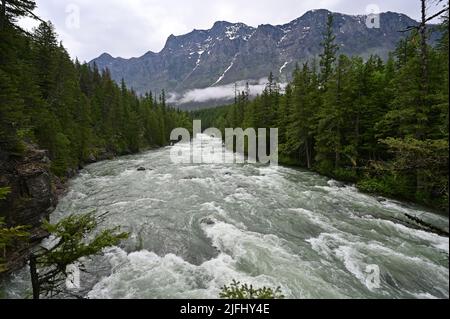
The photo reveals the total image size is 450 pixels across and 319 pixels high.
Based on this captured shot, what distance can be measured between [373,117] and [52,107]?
32.4 m

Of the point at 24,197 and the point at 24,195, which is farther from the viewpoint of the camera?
the point at 24,195

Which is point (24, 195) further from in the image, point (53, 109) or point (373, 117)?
point (373, 117)

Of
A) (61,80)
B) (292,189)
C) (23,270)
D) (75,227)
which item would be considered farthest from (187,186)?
(61,80)

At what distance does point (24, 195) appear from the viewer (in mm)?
13289

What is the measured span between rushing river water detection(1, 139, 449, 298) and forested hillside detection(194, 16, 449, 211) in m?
1.82

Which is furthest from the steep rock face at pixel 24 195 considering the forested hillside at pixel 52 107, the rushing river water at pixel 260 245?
the rushing river water at pixel 260 245

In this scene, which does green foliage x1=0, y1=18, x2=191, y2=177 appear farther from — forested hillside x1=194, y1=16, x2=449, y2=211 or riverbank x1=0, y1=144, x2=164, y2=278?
forested hillside x1=194, y1=16, x2=449, y2=211

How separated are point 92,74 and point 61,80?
48.3 meters

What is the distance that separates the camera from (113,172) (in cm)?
3138

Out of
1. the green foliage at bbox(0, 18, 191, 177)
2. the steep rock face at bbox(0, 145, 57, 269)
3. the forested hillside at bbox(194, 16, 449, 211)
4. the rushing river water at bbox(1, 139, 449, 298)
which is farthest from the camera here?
the green foliage at bbox(0, 18, 191, 177)

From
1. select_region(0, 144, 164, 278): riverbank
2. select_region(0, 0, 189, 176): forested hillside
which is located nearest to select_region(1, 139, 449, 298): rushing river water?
select_region(0, 144, 164, 278): riverbank

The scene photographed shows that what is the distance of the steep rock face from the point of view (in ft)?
38.3

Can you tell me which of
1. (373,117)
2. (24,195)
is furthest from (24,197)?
(373,117)
